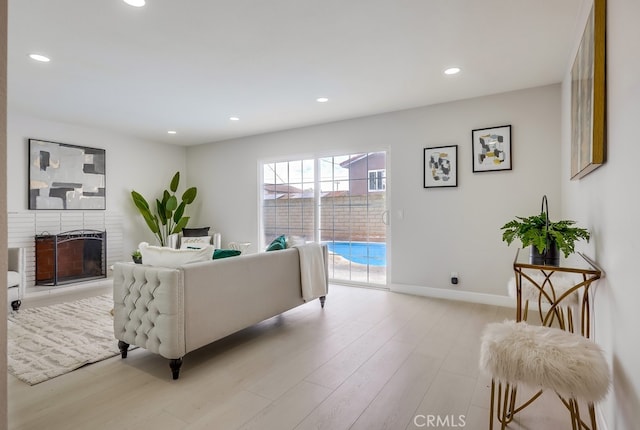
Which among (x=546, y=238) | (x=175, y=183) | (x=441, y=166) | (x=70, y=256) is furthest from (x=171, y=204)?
(x=546, y=238)

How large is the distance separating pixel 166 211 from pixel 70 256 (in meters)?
1.50

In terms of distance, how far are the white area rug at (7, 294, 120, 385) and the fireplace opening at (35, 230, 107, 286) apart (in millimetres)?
1010

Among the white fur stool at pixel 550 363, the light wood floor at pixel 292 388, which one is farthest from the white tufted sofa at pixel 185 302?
the white fur stool at pixel 550 363

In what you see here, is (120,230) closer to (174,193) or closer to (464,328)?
(174,193)

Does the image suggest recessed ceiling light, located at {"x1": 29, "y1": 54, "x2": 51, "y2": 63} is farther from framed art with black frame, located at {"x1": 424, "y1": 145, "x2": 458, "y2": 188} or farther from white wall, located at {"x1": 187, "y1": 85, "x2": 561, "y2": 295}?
framed art with black frame, located at {"x1": 424, "y1": 145, "x2": 458, "y2": 188}

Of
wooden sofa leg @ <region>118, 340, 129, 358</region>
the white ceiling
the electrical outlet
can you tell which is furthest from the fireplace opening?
the electrical outlet

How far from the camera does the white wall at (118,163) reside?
438cm

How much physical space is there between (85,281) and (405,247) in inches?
182

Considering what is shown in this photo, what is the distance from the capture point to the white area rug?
7.64 feet

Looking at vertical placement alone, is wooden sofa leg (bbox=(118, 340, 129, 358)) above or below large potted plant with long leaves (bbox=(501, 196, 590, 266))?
below

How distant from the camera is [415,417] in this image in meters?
1.77

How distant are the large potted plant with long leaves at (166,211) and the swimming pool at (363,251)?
279 cm

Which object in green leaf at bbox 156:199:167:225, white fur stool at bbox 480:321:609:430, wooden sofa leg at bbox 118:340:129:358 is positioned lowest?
wooden sofa leg at bbox 118:340:129:358

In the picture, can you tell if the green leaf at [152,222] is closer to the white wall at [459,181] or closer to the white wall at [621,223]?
the white wall at [459,181]
